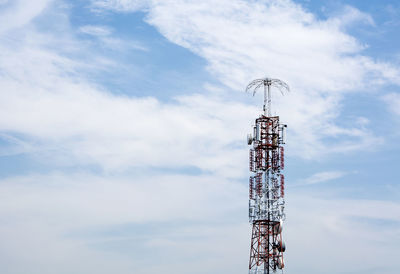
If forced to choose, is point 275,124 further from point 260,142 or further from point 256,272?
point 256,272

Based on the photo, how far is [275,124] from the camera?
401 feet

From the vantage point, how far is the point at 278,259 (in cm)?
11800

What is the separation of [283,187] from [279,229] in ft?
27.4

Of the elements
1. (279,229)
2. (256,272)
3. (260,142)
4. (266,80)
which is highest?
(266,80)

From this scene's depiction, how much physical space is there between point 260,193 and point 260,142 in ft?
34.1

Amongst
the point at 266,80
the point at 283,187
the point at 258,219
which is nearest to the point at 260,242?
the point at 258,219

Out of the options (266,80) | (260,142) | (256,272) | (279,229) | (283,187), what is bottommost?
(256,272)

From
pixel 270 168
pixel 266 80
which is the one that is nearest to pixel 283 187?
pixel 270 168

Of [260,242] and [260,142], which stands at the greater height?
[260,142]

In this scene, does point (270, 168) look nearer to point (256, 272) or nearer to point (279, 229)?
point (279, 229)

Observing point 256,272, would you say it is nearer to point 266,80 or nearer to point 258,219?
point 258,219

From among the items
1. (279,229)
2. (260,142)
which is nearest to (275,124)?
(260,142)

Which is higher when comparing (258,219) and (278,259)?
(258,219)

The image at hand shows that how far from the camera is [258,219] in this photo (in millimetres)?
119688
